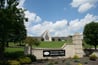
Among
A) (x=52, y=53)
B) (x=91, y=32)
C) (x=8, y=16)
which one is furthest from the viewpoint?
(x=91, y=32)

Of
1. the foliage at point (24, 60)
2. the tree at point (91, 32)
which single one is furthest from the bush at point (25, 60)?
the tree at point (91, 32)

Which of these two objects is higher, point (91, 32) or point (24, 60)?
point (91, 32)

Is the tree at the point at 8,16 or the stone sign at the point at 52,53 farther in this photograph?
the stone sign at the point at 52,53

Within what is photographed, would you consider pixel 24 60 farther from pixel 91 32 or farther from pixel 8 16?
pixel 91 32

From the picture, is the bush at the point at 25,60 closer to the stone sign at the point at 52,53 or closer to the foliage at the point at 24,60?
the foliage at the point at 24,60

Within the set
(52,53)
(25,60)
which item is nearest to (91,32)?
(52,53)

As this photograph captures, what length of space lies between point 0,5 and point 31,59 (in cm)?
812

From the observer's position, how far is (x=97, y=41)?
A: 50781 mm

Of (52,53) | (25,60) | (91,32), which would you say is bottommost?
(25,60)

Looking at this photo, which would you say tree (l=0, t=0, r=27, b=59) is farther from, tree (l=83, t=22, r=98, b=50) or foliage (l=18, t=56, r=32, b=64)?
tree (l=83, t=22, r=98, b=50)

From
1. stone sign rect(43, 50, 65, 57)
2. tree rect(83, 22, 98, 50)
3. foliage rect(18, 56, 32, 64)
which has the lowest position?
foliage rect(18, 56, 32, 64)

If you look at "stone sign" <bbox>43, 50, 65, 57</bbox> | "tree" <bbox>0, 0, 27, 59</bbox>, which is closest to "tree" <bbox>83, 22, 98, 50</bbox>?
"stone sign" <bbox>43, 50, 65, 57</bbox>

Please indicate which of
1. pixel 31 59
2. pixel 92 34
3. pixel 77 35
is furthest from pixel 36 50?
pixel 92 34

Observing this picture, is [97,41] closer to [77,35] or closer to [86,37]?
[86,37]
